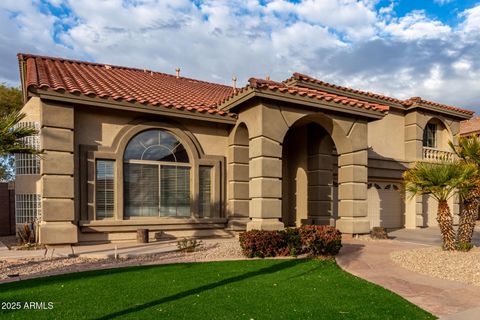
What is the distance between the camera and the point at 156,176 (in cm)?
1322

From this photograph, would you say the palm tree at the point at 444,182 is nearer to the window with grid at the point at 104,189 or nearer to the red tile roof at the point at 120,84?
the red tile roof at the point at 120,84

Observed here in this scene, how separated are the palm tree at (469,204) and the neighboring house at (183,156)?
349 centimetres

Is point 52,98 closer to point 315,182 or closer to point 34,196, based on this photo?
point 34,196

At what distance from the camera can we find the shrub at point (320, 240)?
1000cm

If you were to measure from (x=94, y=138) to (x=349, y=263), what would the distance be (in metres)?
8.79

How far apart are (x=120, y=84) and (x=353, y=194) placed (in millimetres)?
10047

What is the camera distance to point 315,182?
52.7ft

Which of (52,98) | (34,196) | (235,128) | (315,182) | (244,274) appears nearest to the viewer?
(244,274)

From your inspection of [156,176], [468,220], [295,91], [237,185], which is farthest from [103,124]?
[468,220]

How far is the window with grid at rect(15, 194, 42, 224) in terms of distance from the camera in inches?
481

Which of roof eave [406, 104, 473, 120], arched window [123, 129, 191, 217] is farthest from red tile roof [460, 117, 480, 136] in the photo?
arched window [123, 129, 191, 217]

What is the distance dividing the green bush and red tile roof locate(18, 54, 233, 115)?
18.1ft

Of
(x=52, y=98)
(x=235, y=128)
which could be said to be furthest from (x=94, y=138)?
(x=235, y=128)

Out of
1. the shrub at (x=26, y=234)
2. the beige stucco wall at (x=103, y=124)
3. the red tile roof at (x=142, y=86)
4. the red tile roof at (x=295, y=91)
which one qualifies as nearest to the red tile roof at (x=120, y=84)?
the red tile roof at (x=142, y=86)
